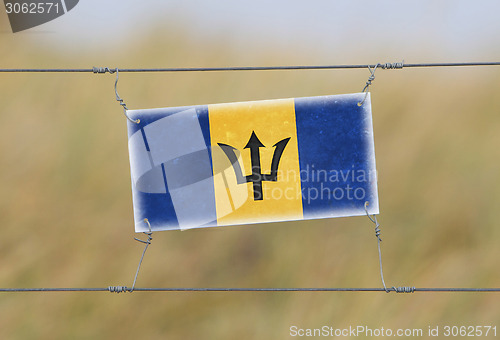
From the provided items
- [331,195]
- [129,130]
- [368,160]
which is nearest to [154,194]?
[129,130]

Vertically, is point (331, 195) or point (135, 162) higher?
point (135, 162)

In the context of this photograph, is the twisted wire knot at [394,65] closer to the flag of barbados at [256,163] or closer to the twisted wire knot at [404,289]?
the flag of barbados at [256,163]

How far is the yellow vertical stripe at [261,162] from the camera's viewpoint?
236 cm

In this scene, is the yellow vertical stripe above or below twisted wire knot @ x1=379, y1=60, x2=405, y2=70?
below

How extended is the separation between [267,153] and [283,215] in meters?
0.29

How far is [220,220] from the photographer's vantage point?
7.77 feet

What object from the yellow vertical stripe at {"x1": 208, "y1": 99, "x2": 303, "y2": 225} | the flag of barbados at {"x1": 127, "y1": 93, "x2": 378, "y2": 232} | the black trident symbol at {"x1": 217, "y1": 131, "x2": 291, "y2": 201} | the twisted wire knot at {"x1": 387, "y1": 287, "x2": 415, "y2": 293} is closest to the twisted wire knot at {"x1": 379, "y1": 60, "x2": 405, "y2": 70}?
the flag of barbados at {"x1": 127, "y1": 93, "x2": 378, "y2": 232}

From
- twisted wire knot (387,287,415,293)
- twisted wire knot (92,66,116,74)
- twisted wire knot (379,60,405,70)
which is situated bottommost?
twisted wire knot (387,287,415,293)

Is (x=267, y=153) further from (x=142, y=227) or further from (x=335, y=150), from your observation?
(x=142, y=227)

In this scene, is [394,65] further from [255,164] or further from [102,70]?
[102,70]

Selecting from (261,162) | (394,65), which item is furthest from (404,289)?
(394,65)

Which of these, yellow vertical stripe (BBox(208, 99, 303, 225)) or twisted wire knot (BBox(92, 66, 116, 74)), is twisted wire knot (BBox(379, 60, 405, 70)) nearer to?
yellow vertical stripe (BBox(208, 99, 303, 225))

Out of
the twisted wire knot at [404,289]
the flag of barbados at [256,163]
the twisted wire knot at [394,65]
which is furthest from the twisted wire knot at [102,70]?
the twisted wire knot at [404,289]

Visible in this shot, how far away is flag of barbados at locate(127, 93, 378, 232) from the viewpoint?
2367mm
